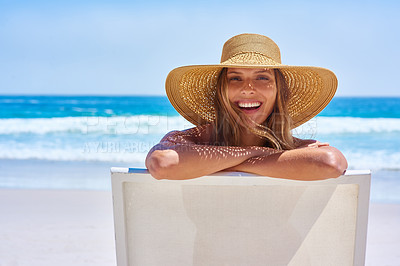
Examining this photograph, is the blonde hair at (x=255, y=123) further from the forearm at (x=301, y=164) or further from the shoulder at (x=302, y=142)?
the forearm at (x=301, y=164)

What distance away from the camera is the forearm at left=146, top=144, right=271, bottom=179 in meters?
1.03

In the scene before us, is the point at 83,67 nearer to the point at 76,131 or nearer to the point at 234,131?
the point at 76,131

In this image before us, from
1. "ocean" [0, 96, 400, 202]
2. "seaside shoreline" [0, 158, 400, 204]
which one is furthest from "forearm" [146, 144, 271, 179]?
"ocean" [0, 96, 400, 202]

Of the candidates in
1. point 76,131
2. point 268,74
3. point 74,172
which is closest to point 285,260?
point 268,74

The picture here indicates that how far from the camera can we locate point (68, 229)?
10.5 feet

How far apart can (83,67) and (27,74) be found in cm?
748

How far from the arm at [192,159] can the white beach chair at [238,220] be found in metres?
0.04

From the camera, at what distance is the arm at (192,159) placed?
1032 millimetres

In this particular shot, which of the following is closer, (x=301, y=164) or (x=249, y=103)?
(x=301, y=164)

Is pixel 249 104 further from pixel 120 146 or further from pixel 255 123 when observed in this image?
pixel 120 146

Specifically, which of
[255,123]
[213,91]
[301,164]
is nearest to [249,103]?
[255,123]

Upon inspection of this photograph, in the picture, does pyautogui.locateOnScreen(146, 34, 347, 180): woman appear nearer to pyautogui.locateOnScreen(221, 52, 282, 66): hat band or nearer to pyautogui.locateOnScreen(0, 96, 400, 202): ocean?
pyautogui.locateOnScreen(221, 52, 282, 66): hat band

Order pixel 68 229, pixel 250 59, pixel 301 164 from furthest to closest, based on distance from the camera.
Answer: pixel 68 229
pixel 250 59
pixel 301 164

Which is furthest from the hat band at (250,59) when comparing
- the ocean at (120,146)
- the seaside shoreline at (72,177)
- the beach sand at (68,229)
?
the ocean at (120,146)
